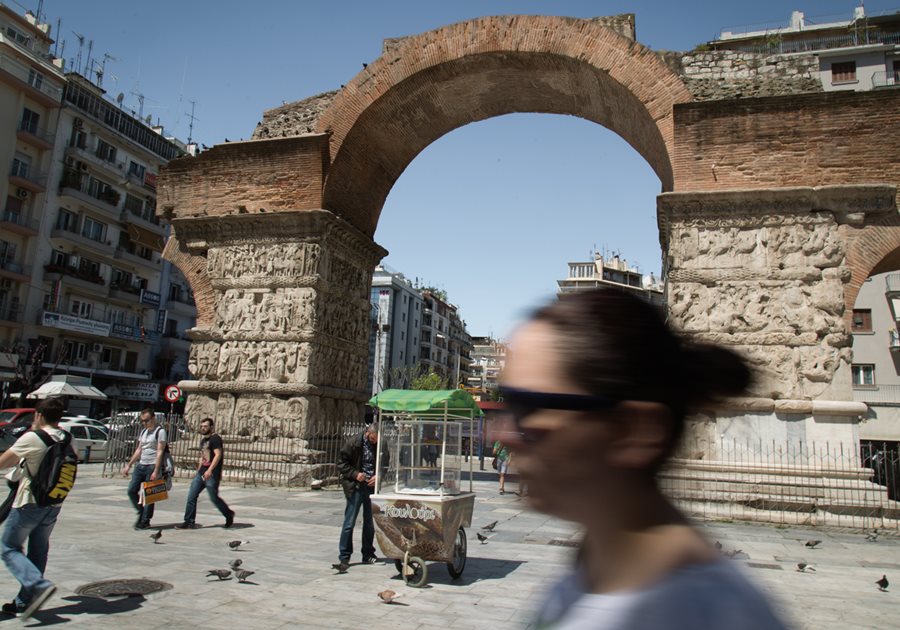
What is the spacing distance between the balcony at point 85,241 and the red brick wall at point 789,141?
32118 mm

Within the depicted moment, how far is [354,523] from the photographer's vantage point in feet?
21.6

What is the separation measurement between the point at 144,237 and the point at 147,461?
1351 inches

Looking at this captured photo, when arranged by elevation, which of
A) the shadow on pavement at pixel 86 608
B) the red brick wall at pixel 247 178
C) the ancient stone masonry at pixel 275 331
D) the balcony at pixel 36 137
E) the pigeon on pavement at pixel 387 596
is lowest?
the shadow on pavement at pixel 86 608

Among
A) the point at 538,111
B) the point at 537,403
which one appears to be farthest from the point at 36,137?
the point at 537,403

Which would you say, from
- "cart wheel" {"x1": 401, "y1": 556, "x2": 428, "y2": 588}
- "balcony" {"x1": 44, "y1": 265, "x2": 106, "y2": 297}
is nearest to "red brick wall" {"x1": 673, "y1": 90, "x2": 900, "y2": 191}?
"cart wheel" {"x1": 401, "y1": 556, "x2": 428, "y2": 588}

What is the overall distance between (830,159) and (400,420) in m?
9.32

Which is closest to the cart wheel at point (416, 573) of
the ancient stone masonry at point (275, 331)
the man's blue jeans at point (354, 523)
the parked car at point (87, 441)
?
the man's blue jeans at point (354, 523)

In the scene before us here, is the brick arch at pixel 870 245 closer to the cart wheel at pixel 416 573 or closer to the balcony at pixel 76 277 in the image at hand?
the cart wheel at pixel 416 573

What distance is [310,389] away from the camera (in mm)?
13242

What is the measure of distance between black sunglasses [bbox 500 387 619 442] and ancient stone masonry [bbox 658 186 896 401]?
34.9 ft

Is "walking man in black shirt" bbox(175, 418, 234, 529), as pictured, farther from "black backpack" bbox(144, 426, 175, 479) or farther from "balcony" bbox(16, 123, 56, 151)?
"balcony" bbox(16, 123, 56, 151)

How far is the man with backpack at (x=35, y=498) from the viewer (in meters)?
4.52

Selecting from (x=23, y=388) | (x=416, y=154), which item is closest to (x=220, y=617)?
(x=416, y=154)

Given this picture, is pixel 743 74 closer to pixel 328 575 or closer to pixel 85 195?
pixel 328 575
